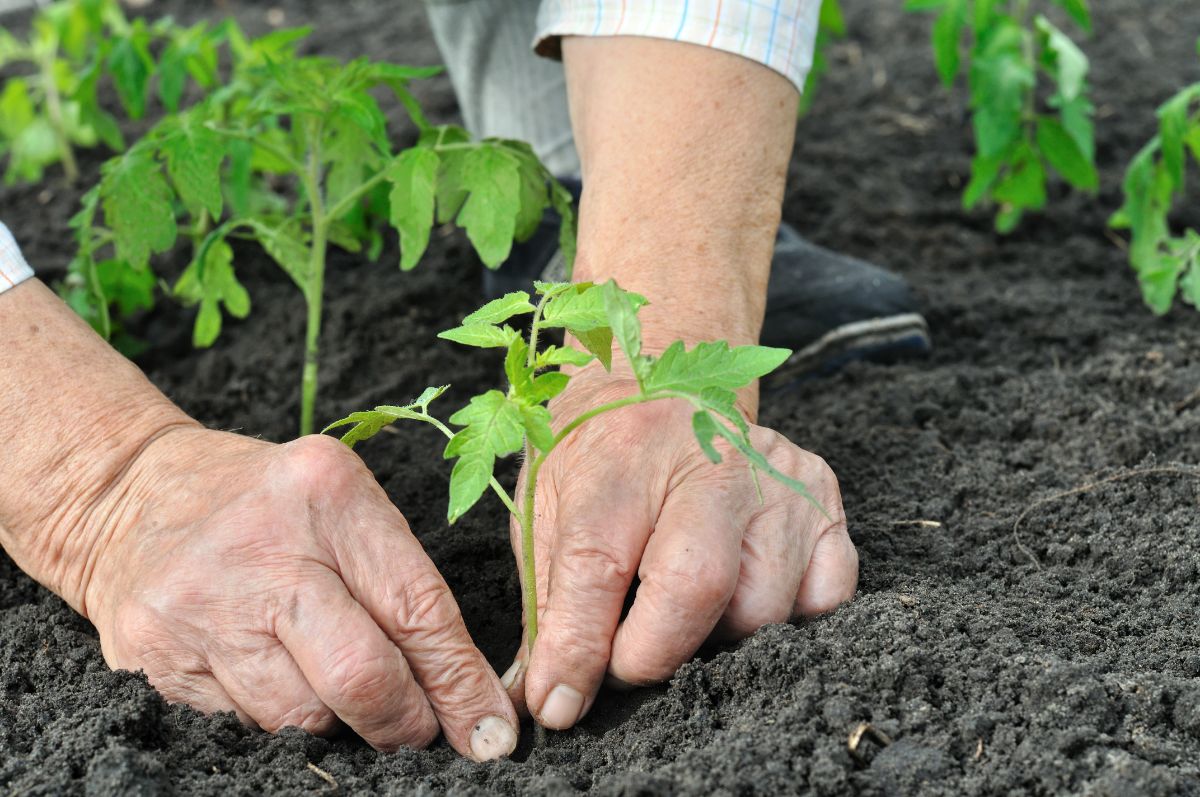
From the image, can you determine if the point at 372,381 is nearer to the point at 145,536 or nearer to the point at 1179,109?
the point at 145,536

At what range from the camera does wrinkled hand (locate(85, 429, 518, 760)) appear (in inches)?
59.9

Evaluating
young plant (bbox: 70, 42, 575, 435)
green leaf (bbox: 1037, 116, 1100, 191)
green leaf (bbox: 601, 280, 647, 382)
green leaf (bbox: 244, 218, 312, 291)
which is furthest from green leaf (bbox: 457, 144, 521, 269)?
green leaf (bbox: 1037, 116, 1100, 191)

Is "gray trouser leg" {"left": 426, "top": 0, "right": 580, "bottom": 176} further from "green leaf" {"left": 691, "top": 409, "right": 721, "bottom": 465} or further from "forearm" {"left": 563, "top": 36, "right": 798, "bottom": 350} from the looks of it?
"green leaf" {"left": 691, "top": 409, "right": 721, "bottom": 465}

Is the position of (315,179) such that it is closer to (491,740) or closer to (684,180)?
(684,180)

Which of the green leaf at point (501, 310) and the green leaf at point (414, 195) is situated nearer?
the green leaf at point (501, 310)

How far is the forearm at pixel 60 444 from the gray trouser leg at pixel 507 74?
5.39 feet

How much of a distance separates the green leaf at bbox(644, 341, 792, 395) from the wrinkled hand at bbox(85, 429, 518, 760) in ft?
1.46

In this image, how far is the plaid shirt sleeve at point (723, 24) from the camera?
2050 millimetres

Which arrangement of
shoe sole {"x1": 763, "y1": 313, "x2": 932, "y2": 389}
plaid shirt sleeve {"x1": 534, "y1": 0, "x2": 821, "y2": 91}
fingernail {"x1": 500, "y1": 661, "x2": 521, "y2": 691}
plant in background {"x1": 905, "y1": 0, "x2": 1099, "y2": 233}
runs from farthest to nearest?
plant in background {"x1": 905, "y1": 0, "x2": 1099, "y2": 233}
shoe sole {"x1": 763, "y1": 313, "x2": 932, "y2": 389}
plaid shirt sleeve {"x1": 534, "y1": 0, "x2": 821, "y2": 91}
fingernail {"x1": 500, "y1": 661, "x2": 521, "y2": 691}

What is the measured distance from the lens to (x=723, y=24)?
2.05m

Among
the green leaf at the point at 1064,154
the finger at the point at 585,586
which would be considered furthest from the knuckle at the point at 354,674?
the green leaf at the point at 1064,154

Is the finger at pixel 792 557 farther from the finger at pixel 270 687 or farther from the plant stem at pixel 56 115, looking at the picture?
the plant stem at pixel 56 115

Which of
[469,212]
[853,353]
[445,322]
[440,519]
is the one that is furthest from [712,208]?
[445,322]

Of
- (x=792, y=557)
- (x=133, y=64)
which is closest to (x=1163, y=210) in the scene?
(x=792, y=557)
